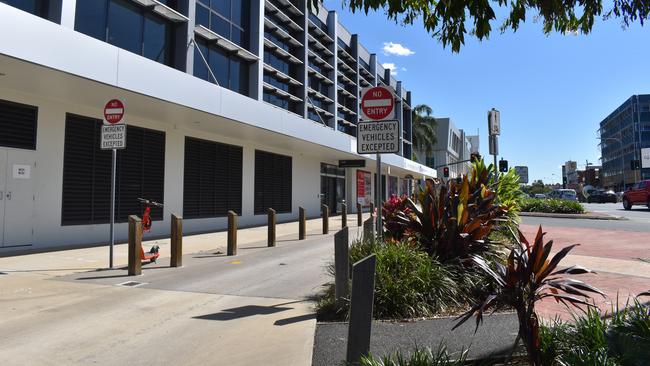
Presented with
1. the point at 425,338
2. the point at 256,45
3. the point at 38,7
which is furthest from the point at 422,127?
the point at 425,338

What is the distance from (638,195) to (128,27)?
33715 millimetres

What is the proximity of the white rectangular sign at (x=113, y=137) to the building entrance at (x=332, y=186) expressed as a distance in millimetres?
20582

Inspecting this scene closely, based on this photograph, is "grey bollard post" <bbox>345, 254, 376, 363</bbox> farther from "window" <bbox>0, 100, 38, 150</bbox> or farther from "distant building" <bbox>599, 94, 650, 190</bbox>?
"distant building" <bbox>599, 94, 650, 190</bbox>

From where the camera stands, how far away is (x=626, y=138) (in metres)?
93.9

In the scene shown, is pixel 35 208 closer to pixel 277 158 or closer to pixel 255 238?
pixel 255 238

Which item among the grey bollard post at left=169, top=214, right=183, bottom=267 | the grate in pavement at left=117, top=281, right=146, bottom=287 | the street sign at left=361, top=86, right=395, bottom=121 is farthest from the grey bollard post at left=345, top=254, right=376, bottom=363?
the grey bollard post at left=169, top=214, right=183, bottom=267

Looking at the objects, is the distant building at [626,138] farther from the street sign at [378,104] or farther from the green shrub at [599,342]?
the green shrub at [599,342]

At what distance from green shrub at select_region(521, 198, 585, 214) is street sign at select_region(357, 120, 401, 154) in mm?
21372

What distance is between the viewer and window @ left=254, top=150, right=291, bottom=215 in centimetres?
2205

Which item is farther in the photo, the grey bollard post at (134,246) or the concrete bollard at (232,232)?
the concrete bollard at (232,232)

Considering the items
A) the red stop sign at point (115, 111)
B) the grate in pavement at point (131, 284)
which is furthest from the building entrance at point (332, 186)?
the grate in pavement at point (131, 284)

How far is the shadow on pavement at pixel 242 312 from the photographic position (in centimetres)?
587

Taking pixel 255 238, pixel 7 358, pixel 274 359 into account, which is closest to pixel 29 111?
pixel 255 238

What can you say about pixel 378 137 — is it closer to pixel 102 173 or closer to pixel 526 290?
pixel 526 290
